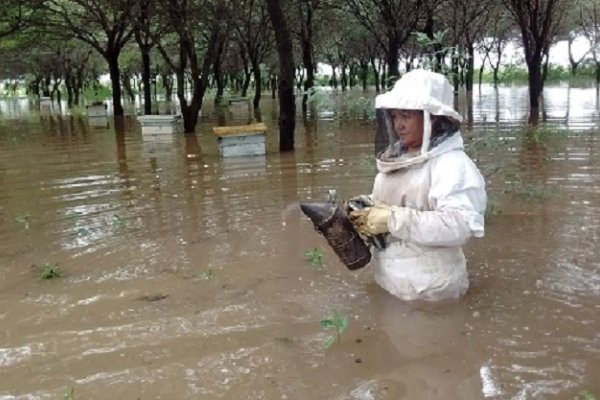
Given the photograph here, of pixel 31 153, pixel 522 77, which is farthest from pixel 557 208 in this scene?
pixel 522 77

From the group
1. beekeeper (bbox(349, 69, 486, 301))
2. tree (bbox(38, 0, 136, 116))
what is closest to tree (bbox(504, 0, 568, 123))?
tree (bbox(38, 0, 136, 116))

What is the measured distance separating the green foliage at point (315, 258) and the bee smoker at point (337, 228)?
3.79 ft

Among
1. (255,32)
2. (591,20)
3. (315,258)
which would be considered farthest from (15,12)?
(591,20)

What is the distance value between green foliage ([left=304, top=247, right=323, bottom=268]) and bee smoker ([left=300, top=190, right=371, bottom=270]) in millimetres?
1154

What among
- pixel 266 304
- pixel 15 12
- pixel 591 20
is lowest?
pixel 266 304

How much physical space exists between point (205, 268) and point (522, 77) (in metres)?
57.7

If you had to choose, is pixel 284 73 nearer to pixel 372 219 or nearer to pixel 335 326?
pixel 372 219

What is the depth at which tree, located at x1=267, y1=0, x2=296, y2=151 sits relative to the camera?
34.8ft

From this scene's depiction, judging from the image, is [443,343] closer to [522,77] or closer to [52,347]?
[52,347]

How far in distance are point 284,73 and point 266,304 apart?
727cm

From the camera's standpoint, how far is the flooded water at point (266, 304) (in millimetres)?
3205

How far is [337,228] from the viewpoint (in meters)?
3.59

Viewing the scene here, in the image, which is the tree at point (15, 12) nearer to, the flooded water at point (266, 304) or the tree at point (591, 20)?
the flooded water at point (266, 304)

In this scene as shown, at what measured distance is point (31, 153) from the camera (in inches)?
495
